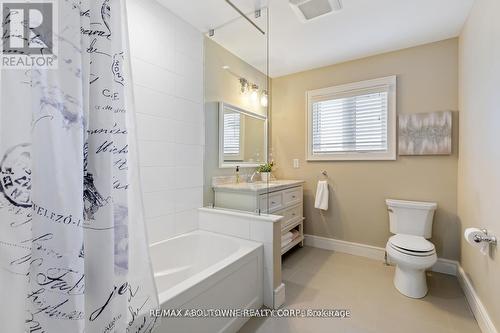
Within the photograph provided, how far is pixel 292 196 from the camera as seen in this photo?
279 cm

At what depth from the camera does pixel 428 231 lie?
2301 mm

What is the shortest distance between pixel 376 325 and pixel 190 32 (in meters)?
2.89

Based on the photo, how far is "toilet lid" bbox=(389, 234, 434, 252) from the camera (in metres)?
1.94

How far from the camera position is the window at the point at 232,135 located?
252cm

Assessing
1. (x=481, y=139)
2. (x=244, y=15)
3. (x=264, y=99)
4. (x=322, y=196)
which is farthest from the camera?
(x=264, y=99)

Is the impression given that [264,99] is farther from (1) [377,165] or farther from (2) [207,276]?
(2) [207,276]

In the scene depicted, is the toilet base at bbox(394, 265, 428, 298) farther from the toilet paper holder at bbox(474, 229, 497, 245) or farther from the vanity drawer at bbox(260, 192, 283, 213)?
the vanity drawer at bbox(260, 192, 283, 213)

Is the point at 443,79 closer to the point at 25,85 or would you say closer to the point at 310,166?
the point at 310,166

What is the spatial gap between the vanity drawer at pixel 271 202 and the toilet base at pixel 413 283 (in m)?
1.24

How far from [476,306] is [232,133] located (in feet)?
8.27

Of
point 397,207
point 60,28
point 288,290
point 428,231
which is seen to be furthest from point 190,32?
point 428,231

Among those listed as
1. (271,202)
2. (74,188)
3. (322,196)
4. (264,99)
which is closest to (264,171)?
(271,202)

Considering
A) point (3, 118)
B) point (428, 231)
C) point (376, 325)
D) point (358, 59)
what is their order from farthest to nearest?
point (358, 59) → point (428, 231) → point (376, 325) → point (3, 118)

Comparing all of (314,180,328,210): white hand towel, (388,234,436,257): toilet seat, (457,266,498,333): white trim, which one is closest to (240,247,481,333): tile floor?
(457,266,498,333): white trim
